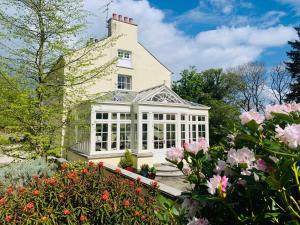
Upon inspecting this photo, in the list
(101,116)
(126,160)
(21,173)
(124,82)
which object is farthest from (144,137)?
(21,173)

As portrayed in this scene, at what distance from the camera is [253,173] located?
137cm

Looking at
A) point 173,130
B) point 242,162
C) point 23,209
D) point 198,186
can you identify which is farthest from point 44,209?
point 173,130

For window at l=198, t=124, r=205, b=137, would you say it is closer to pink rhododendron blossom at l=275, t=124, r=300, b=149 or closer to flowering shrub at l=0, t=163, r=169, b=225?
flowering shrub at l=0, t=163, r=169, b=225

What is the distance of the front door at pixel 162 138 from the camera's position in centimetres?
1494

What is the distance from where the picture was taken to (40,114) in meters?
7.87

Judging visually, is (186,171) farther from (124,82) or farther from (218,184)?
(124,82)

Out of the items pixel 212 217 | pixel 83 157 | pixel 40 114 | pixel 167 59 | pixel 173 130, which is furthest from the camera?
pixel 167 59

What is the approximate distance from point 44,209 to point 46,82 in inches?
238

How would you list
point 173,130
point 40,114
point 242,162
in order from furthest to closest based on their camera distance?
point 173,130 < point 40,114 < point 242,162

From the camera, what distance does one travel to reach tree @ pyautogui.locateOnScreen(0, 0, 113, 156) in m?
7.96

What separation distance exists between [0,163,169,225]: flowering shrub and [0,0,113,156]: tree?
398cm

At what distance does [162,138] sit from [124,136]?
251 centimetres

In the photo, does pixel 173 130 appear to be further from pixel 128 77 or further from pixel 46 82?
pixel 46 82

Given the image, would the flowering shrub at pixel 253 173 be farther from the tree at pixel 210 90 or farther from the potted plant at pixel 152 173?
the tree at pixel 210 90
